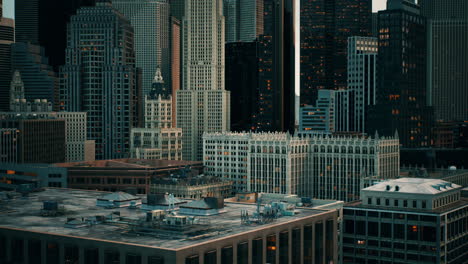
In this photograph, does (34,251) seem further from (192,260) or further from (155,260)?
(192,260)

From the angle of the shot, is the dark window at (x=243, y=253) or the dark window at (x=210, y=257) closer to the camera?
the dark window at (x=210, y=257)

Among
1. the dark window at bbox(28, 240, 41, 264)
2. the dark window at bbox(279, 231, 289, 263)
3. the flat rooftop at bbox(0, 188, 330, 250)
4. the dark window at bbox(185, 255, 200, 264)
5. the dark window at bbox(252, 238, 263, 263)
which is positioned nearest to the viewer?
the dark window at bbox(185, 255, 200, 264)

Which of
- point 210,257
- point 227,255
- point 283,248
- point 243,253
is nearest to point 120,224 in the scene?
point 227,255

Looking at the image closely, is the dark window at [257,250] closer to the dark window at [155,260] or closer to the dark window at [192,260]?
the dark window at [192,260]

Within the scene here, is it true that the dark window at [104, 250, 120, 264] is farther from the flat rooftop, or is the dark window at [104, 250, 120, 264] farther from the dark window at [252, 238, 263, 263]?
the dark window at [252, 238, 263, 263]

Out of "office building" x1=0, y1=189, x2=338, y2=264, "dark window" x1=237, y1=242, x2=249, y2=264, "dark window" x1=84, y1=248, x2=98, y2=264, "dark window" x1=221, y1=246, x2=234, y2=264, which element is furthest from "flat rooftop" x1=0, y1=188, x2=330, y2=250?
→ "dark window" x1=221, y1=246, x2=234, y2=264

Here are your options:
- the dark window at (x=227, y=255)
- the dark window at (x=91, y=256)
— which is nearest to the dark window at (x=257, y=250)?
the dark window at (x=227, y=255)
